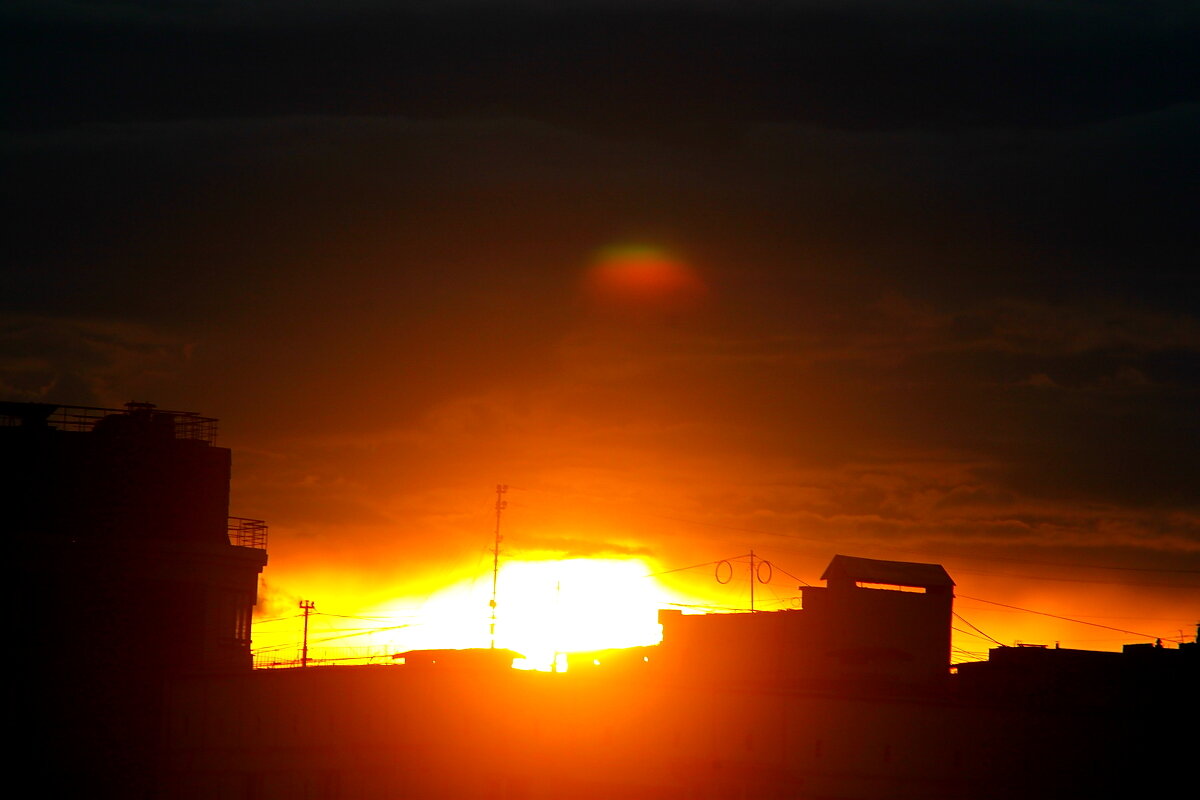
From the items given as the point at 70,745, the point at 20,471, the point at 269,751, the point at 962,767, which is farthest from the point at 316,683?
the point at 962,767

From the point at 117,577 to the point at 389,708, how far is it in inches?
514

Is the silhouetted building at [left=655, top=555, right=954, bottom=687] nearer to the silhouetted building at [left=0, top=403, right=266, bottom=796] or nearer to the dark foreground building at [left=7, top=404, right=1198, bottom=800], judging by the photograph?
the dark foreground building at [left=7, top=404, right=1198, bottom=800]

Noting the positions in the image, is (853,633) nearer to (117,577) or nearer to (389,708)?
(389,708)

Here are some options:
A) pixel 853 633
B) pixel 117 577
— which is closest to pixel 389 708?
pixel 117 577

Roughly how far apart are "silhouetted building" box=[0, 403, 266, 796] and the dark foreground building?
0.29ft

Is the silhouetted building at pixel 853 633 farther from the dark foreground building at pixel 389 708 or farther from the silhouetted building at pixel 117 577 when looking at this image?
the silhouetted building at pixel 117 577

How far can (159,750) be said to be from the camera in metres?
57.2

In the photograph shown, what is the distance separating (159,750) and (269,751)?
4.47 metres

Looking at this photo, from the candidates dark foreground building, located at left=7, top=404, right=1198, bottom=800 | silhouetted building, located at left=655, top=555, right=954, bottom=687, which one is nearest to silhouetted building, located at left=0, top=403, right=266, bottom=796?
dark foreground building, located at left=7, top=404, right=1198, bottom=800

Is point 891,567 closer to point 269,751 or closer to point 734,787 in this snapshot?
point 734,787

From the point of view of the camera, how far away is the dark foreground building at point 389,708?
186 feet

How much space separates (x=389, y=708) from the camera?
61.5 m

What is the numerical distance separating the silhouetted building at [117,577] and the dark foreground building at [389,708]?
9 cm

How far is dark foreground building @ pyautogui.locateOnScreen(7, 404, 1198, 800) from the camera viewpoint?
186 feet
